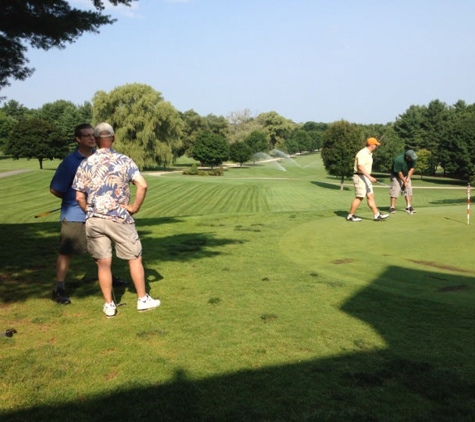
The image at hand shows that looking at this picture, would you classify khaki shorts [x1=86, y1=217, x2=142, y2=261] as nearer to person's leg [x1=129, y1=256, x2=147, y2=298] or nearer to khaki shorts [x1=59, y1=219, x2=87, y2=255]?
person's leg [x1=129, y1=256, x2=147, y2=298]

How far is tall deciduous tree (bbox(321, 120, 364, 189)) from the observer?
207ft

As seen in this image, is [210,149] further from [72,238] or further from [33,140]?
[72,238]

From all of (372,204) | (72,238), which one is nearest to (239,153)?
(372,204)

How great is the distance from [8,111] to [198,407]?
178 metres

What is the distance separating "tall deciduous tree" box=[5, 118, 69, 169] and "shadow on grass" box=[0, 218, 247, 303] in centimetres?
6497

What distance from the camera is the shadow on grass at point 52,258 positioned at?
6.96 m

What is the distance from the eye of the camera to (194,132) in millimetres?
120438

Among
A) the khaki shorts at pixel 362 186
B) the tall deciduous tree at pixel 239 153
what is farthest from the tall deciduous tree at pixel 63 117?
the khaki shorts at pixel 362 186

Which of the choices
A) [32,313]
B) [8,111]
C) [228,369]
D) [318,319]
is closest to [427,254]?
[318,319]

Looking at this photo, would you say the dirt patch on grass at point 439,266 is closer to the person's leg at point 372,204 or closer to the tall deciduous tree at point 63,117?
the person's leg at point 372,204

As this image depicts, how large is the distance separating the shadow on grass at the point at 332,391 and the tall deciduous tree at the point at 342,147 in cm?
5987

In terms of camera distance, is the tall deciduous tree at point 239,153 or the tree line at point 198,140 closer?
the tree line at point 198,140

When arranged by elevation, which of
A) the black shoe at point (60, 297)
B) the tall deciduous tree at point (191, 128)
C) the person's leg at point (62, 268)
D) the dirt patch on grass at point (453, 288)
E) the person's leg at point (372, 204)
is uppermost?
the tall deciduous tree at point (191, 128)

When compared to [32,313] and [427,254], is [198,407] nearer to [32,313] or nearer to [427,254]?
[32,313]
